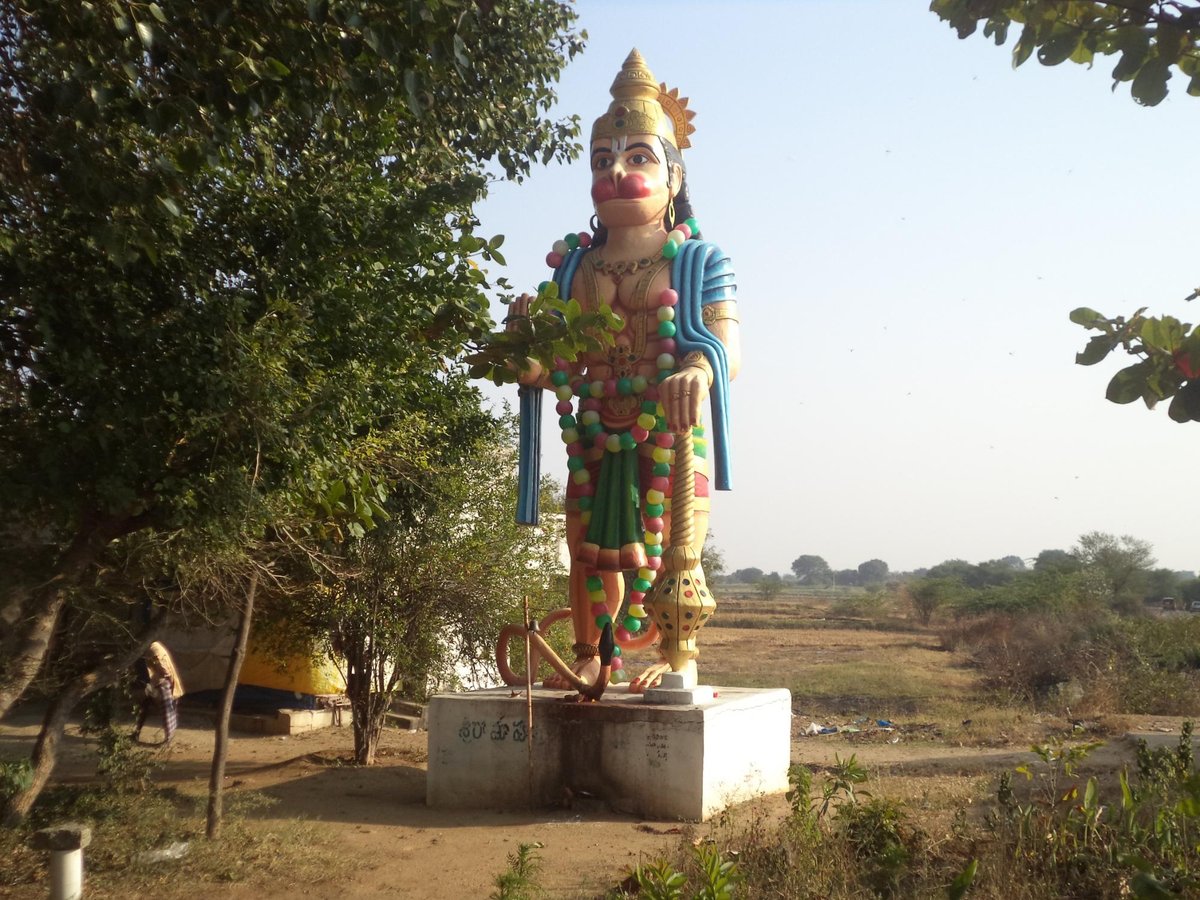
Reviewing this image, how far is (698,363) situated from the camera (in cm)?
849

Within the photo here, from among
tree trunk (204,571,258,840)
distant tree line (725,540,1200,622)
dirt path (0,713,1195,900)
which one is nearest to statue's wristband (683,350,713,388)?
dirt path (0,713,1195,900)

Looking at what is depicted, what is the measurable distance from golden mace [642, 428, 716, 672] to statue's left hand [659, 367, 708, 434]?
0.52 meters

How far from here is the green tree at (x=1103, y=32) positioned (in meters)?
2.77

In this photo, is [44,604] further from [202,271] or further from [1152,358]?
[1152,358]

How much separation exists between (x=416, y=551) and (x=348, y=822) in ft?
8.81

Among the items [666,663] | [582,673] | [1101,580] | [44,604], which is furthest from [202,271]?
[1101,580]

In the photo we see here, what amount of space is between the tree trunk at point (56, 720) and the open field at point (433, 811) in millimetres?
493

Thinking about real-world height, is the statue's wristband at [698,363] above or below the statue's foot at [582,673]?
above

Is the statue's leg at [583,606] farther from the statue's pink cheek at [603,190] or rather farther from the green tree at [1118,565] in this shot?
the green tree at [1118,565]

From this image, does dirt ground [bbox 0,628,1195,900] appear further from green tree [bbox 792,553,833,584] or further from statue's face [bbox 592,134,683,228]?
→ green tree [bbox 792,553,833,584]

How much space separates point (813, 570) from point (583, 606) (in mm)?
124169

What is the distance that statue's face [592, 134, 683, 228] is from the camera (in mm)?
8883

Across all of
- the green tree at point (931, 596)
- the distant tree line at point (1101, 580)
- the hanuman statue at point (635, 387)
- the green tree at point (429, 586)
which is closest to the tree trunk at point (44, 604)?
the green tree at point (429, 586)

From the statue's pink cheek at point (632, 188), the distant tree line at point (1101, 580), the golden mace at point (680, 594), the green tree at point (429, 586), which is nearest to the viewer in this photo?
the golden mace at point (680, 594)
